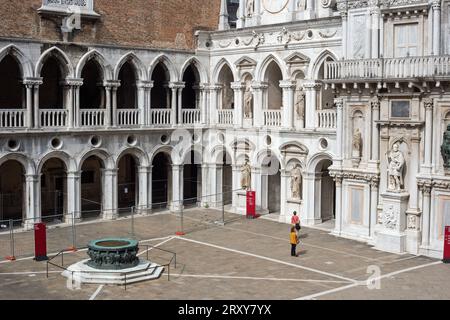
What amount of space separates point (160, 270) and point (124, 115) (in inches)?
497

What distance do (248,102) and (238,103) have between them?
0.61m

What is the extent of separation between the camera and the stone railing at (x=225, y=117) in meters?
36.3

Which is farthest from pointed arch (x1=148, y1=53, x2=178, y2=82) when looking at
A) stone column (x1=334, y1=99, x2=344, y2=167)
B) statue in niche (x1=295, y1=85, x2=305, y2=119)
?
stone column (x1=334, y1=99, x2=344, y2=167)

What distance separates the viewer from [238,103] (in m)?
35.5

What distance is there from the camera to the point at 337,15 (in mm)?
30484

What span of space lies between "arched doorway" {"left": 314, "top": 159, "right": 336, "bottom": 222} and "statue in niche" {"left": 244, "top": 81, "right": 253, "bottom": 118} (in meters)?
4.94

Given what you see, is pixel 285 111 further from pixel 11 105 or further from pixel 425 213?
pixel 11 105

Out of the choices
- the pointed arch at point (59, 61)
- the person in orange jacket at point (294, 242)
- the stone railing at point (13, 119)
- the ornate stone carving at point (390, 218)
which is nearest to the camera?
the person in orange jacket at point (294, 242)

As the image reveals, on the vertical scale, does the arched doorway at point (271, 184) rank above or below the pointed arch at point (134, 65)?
below

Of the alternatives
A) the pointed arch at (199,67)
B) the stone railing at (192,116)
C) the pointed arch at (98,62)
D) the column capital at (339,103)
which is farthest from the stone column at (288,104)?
the pointed arch at (98,62)

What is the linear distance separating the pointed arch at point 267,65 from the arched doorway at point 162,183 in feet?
20.5

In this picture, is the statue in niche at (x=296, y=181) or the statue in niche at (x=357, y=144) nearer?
Result: the statue in niche at (x=357, y=144)

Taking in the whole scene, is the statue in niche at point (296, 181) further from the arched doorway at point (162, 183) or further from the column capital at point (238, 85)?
the arched doorway at point (162, 183)

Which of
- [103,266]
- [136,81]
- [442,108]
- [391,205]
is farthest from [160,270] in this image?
[136,81]
